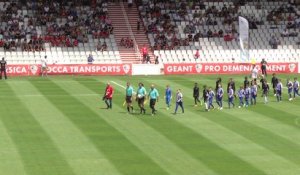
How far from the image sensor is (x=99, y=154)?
32.3 metres

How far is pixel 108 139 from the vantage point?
35750mm

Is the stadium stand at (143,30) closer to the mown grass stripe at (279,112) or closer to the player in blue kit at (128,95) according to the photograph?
the mown grass stripe at (279,112)

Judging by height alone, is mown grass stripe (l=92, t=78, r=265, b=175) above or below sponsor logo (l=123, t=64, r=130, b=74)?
below

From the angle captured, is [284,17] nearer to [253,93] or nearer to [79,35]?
[79,35]

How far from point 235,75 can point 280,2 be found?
64.5 feet

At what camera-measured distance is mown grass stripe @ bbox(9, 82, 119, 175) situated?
29.9 m

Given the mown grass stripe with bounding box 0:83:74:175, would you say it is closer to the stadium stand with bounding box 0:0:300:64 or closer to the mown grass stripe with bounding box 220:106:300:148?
the mown grass stripe with bounding box 220:106:300:148

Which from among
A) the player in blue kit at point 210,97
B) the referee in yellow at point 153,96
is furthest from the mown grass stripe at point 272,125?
the referee in yellow at point 153,96

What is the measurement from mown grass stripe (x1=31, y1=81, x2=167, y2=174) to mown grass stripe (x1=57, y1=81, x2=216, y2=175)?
1.22 feet

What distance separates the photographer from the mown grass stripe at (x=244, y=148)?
99.4 feet

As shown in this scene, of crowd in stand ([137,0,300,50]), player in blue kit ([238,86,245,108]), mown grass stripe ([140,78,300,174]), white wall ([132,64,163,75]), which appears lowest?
mown grass stripe ([140,78,300,174])

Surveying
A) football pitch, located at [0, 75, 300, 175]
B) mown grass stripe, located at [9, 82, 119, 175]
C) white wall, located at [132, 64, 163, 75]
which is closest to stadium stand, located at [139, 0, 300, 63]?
white wall, located at [132, 64, 163, 75]

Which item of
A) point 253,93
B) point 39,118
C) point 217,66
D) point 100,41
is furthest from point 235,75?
point 39,118

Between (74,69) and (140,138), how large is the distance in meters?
34.5
